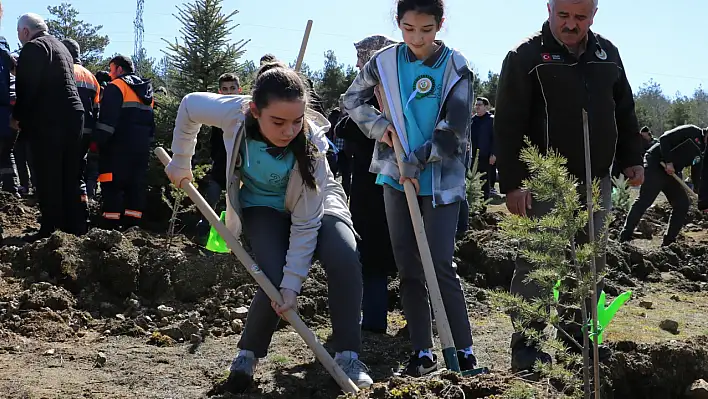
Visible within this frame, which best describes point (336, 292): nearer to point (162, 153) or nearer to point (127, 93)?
point (162, 153)

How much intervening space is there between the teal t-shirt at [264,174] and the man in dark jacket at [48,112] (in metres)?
3.89

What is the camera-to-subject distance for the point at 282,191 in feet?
13.1

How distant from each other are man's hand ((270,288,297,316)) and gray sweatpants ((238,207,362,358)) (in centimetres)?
11

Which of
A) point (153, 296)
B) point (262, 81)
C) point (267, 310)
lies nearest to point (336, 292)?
point (267, 310)

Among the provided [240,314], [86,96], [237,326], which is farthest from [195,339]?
[86,96]

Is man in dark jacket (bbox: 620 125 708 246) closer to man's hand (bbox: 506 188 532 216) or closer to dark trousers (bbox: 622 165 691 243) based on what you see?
dark trousers (bbox: 622 165 691 243)

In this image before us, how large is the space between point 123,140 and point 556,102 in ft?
17.6

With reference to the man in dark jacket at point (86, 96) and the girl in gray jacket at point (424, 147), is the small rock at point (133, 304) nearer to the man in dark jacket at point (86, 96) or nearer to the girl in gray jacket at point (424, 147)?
the girl in gray jacket at point (424, 147)

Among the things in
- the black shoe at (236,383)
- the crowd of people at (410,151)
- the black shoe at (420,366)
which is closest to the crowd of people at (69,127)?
the crowd of people at (410,151)

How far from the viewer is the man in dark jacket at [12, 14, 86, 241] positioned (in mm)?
7117

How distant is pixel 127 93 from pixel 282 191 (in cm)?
482

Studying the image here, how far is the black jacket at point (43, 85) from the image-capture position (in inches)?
279

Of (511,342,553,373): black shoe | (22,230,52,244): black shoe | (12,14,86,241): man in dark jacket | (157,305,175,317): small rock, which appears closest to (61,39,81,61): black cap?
(12,14,86,241): man in dark jacket

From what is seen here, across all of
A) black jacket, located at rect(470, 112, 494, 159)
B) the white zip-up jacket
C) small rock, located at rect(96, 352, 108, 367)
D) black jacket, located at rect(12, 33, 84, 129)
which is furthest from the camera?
black jacket, located at rect(470, 112, 494, 159)
